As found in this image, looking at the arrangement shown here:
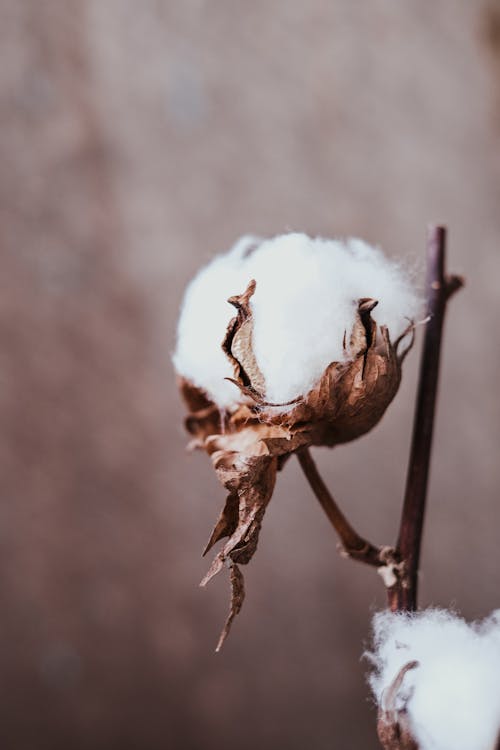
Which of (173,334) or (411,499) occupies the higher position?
(173,334)

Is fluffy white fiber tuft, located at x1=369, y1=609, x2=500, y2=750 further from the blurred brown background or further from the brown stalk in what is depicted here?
the blurred brown background

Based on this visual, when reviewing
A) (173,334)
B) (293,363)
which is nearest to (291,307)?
(293,363)

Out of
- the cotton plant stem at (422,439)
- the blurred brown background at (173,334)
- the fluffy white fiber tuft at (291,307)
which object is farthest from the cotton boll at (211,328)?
the blurred brown background at (173,334)

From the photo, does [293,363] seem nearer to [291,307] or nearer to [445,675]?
[291,307]

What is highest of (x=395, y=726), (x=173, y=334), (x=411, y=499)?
(x=173, y=334)

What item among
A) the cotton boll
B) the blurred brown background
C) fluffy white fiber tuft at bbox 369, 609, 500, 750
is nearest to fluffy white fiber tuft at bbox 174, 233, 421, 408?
the cotton boll

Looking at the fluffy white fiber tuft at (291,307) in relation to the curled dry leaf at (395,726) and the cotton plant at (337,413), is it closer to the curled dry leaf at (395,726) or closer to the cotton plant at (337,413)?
the cotton plant at (337,413)
